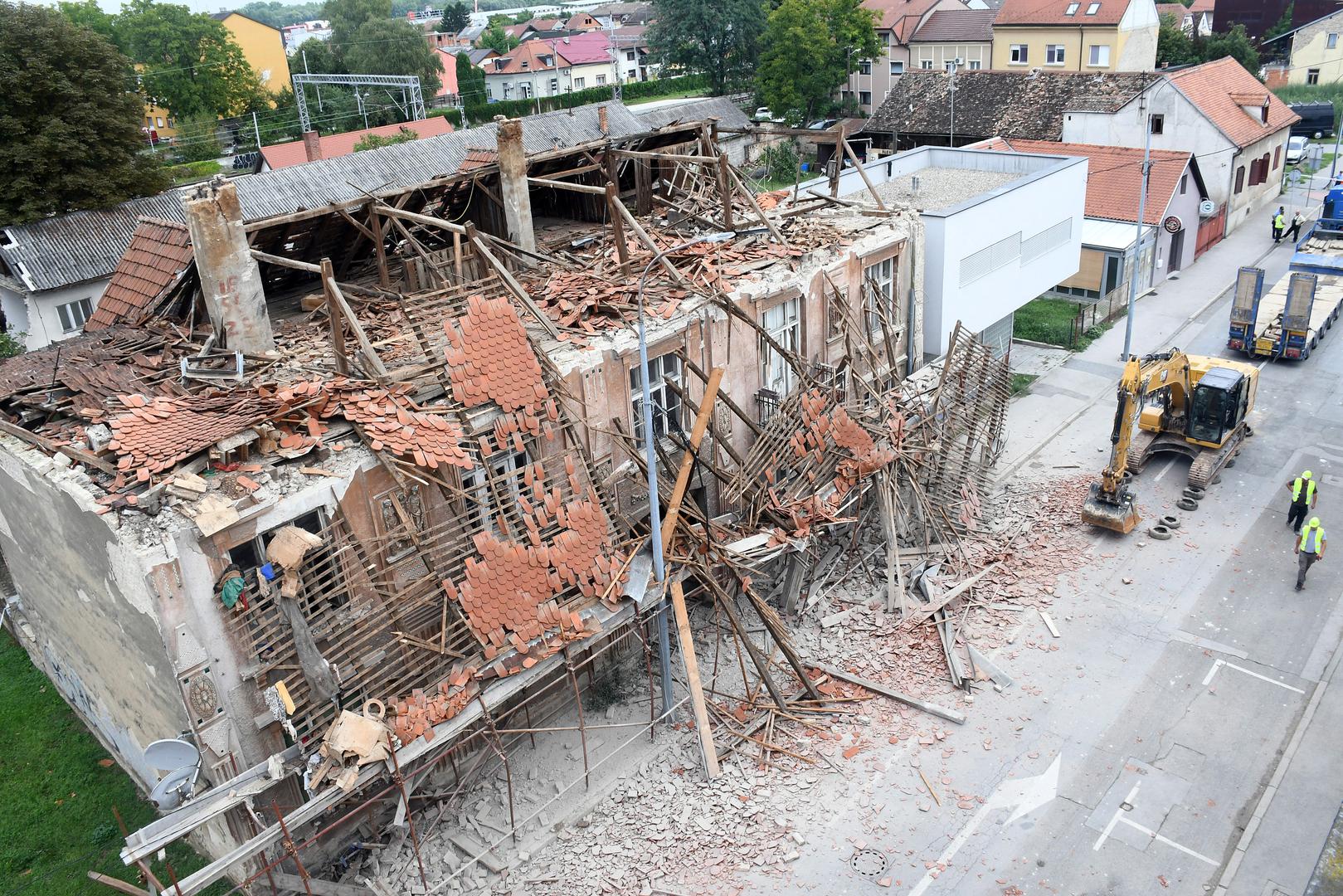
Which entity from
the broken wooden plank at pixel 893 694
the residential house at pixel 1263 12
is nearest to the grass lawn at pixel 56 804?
the broken wooden plank at pixel 893 694

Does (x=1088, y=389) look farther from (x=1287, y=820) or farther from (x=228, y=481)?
(x=228, y=481)

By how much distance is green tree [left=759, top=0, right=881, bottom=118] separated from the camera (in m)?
60.0

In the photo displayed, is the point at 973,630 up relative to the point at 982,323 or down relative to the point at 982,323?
down

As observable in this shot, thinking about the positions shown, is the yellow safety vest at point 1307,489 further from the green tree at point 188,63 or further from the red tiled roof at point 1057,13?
the green tree at point 188,63

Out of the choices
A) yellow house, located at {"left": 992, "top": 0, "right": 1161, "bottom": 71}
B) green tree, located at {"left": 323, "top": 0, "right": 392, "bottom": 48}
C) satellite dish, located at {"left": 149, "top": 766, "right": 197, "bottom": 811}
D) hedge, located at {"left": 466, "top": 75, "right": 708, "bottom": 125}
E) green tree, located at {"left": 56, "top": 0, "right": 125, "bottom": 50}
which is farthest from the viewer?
green tree, located at {"left": 323, "top": 0, "right": 392, "bottom": 48}

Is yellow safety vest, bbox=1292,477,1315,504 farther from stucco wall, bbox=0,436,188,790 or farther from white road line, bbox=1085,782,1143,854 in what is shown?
stucco wall, bbox=0,436,188,790

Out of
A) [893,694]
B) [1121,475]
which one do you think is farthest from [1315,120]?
[893,694]

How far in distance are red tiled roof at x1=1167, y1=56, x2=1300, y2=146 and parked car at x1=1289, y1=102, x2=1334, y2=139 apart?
10.8 metres

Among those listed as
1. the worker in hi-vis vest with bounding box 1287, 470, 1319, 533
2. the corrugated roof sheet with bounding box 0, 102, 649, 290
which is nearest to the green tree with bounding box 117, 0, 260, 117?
→ the corrugated roof sheet with bounding box 0, 102, 649, 290

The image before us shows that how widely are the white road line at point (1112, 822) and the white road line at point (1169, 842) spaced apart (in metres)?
0.11

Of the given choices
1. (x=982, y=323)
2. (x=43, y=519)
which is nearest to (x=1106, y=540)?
(x=982, y=323)

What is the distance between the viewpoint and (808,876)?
48.4 ft

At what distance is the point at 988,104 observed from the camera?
162 ft

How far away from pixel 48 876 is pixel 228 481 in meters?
7.72
